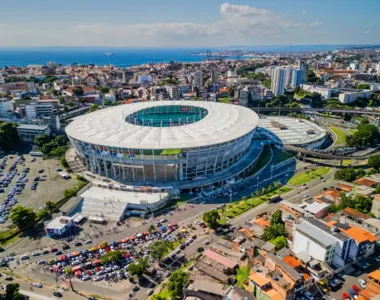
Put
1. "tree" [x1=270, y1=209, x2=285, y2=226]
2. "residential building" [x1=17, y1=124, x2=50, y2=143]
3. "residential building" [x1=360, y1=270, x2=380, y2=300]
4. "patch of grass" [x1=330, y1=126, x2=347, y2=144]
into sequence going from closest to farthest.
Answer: "residential building" [x1=360, y1=270, x2=380, y2=300]
"tree" [x1=270, y1=209, x2=285, y2=226]
"residential building" [x1=17, y1=124, x2=50, y2=143]
"patch of grass" [x1=330, y1=126, x2=347, y2=144]

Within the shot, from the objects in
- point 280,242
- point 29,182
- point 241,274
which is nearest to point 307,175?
point 280,242

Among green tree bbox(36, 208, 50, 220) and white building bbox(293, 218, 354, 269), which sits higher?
white building bbox(293, 218, 354, 269)

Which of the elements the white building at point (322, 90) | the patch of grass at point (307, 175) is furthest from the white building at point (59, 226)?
the white building at point (322, 90)

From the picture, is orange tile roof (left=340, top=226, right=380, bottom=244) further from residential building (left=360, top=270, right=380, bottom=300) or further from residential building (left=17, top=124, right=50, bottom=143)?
residential building (left=17, top=124, right=50, bottom=143)

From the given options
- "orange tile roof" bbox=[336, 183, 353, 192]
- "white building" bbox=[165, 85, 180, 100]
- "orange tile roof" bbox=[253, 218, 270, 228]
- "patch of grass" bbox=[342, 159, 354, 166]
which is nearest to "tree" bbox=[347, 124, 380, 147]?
"patch of grass" bbox=[342, 159, 354, 166]

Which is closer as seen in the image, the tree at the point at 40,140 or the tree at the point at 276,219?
the tree at the point at 276,219

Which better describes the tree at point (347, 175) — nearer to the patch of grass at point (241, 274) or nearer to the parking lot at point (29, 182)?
the patch of grass at point (241, 274)
